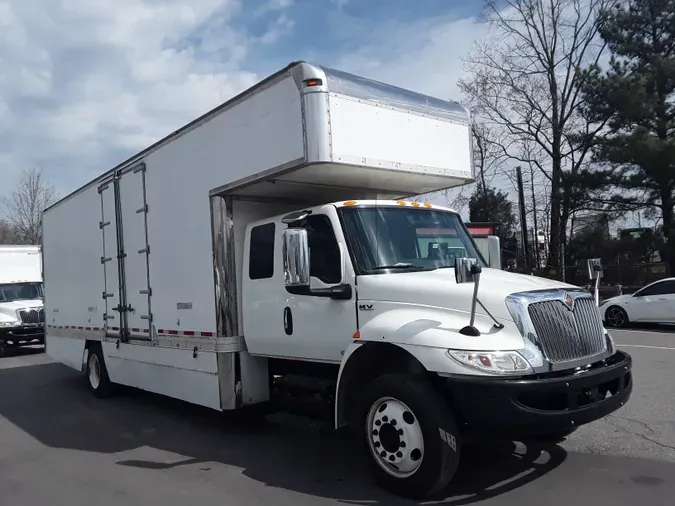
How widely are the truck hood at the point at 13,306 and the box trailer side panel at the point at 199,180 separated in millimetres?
10776

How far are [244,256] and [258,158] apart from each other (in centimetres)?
113

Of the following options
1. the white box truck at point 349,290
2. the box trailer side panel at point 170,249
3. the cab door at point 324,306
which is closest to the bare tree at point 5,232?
the box trailer side panel at point 170,249

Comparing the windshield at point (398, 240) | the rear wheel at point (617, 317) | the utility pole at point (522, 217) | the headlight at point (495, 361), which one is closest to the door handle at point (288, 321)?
the windshield at point (398, 240)

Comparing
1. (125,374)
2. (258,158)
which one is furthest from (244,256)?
(125,374)

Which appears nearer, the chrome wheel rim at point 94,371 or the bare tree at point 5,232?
the chrome wheel rim at point 94,371

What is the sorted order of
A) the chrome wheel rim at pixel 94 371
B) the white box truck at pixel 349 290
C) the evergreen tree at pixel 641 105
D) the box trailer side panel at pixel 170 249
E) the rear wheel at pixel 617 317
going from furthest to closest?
the evergreen tree at pixel 641 105, the rear wheel at pixel 617 317, the chrome wheel rim at pixel 94 371, the box trailer side panel at pixel 170 249, the white box truck at pixel 349 290

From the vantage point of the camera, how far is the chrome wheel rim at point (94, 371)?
1023 centimetres

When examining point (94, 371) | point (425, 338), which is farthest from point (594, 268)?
point (94, 371)

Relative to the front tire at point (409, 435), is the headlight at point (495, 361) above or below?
above

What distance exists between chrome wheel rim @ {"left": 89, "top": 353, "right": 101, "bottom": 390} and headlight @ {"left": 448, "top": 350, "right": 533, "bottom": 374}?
7.33m

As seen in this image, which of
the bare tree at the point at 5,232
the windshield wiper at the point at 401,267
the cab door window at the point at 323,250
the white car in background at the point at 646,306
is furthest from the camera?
the bare tree at the point at 5,232

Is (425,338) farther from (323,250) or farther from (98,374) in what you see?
(98,374)

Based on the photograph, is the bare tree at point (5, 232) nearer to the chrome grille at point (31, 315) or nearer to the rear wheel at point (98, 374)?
the chrome grille at point (31, 315)

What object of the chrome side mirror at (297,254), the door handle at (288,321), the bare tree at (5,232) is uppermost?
the bare tree at (5,232)
